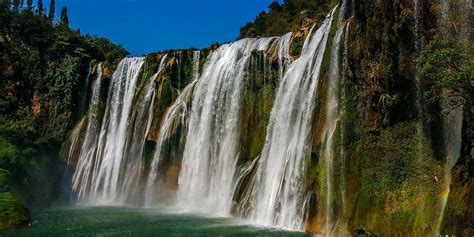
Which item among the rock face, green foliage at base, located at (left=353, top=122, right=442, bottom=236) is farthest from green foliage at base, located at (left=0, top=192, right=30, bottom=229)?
green foliage at base, located at (left=353, top=122, right=442, bottom=236)

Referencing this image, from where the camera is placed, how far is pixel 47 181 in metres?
30.0

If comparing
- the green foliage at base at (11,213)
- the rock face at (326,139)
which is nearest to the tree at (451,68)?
the rock face at (326,139)

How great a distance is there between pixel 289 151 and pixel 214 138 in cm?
720

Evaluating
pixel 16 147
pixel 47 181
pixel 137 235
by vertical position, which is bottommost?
pixel 137 235

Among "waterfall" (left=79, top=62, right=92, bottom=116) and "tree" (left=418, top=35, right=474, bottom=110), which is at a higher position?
"waterfall" (left=79, top=62, right=92, bottom=116)

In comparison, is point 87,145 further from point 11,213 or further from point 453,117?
point 453,117

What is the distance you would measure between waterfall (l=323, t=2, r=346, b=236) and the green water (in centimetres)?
142

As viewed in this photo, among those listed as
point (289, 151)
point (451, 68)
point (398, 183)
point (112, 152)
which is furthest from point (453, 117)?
point (112, 152)

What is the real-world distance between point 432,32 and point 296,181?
7.66m

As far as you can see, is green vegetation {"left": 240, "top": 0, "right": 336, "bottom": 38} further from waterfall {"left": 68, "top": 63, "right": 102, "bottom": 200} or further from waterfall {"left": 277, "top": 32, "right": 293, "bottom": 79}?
waterfall {"left": 68, "top": 63, "right": 102, "bottom": 200}

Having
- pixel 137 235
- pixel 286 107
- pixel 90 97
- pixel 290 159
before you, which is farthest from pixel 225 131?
pixel 90 97

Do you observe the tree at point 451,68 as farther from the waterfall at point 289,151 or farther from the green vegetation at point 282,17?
the green vegetation at point 282,17

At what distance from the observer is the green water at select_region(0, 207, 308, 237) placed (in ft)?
59.3

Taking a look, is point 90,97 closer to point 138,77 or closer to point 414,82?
point 138,77
